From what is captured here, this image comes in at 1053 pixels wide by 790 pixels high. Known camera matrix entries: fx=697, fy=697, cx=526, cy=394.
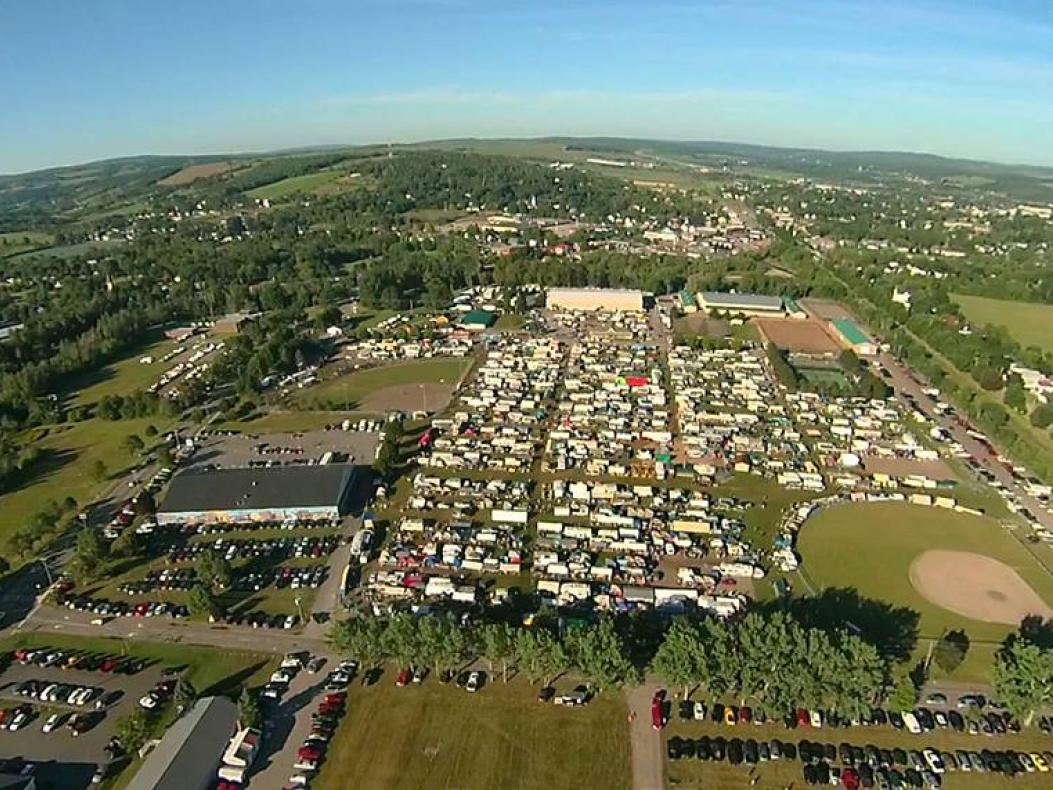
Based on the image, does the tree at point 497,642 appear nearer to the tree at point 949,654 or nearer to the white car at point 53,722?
the white car at point 53,722

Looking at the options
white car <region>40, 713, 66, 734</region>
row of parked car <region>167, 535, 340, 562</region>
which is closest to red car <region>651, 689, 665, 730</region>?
row of parked car <region>167, 535, 340, 562</region>

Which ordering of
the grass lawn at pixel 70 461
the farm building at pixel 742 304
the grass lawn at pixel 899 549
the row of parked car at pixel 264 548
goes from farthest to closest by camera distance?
the farm building at pixel 742 304
the grass lawn at pixel 70 461
the row of parked car at pixel 264 548
the grass lawn at pixel 899 549

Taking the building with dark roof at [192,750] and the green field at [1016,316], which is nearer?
the building with dark roof at [192,750]

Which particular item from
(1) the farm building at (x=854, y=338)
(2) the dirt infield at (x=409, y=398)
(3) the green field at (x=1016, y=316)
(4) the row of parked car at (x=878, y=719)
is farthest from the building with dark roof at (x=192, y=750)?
(3) the green field at (x=1016, y=316)

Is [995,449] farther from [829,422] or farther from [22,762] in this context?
[22,762]

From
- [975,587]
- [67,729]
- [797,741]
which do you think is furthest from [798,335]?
[67,729]

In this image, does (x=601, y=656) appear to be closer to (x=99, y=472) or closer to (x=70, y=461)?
(x=99, y=472)
